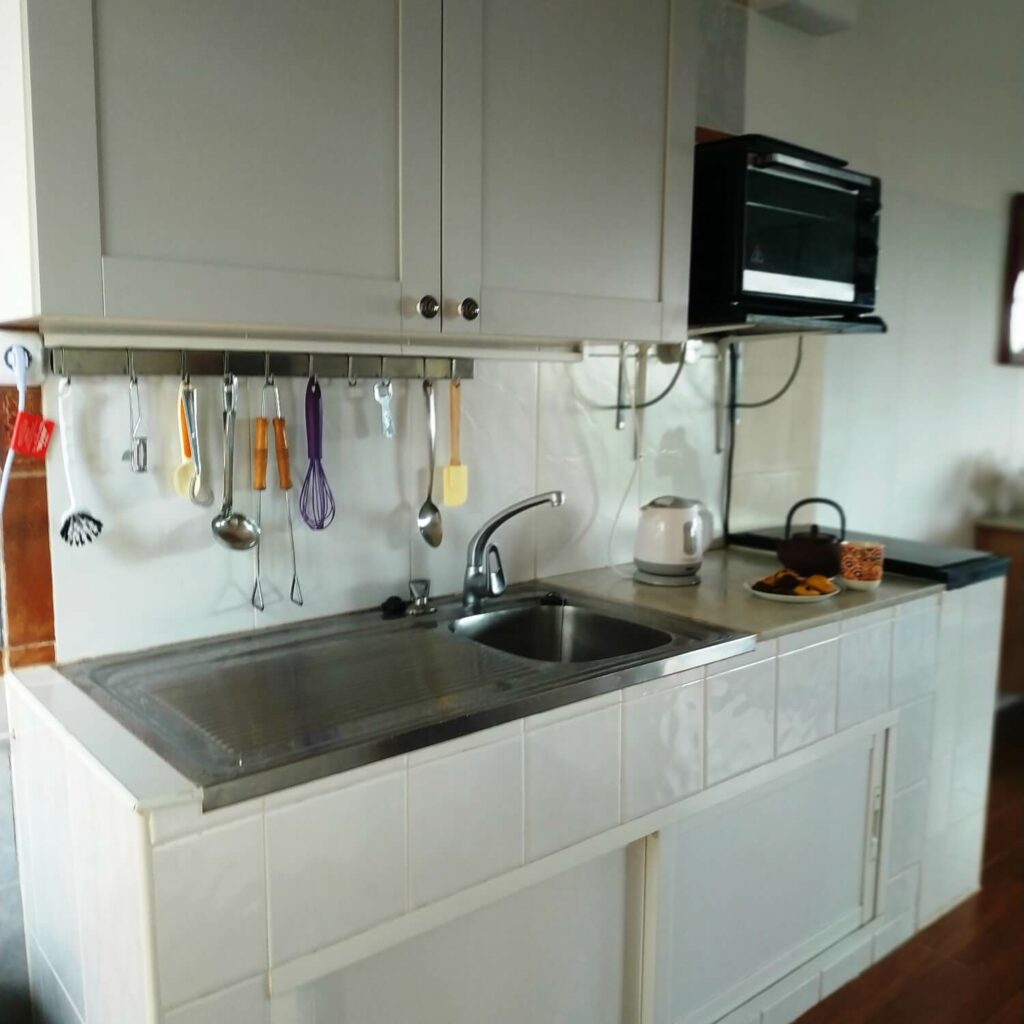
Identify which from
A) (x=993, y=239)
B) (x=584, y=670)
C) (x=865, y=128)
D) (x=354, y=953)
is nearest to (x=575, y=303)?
(x=584, y=670)

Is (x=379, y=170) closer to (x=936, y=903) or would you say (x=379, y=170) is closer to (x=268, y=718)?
(x=268, y=718)

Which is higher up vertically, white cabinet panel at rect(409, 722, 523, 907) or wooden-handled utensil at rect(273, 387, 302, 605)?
wooden-handled utensil at rect(273, 387, 302, 605)

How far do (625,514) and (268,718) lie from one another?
→ 45.3 inches

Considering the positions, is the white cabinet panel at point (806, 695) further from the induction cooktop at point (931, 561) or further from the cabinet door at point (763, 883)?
the induction cooktop at point (931, 561)

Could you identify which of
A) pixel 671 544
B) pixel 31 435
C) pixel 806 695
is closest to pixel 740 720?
pixel 806 695

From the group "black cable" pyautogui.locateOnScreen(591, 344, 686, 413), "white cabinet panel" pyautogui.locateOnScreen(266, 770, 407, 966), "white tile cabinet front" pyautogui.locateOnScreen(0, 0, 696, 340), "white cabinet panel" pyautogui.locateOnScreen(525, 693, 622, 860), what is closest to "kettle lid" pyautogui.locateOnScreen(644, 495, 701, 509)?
"black cable" pyautogui.locateOnScreen(591, 344, 686, 413)

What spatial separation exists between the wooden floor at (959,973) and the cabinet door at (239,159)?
1.66m

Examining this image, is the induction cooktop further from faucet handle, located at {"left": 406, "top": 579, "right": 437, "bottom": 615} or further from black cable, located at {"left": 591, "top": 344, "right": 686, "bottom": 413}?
faucet handle, located at {"left": 406, "top": 579, "right": 437, "bottom": 615}

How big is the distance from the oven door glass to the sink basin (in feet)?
2.29

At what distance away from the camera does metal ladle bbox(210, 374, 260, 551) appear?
150 centimetres

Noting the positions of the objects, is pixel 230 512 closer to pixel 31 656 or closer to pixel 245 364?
pixel 245 364

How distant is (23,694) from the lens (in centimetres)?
133

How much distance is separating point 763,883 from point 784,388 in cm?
128

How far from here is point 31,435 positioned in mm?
1326
